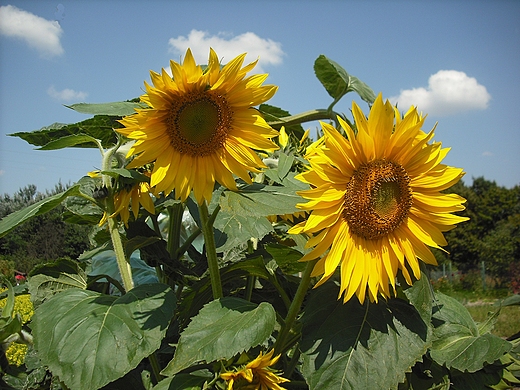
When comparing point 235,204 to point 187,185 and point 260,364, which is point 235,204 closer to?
point 187,185

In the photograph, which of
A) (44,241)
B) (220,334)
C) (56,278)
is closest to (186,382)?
(220,334)

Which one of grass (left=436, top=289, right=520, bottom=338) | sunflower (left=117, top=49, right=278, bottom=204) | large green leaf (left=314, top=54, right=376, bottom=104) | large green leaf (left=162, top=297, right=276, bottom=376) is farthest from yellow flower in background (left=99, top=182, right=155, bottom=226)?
grass (left=436, top=289, right=520, bottom=338)

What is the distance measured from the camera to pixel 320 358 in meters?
1.00

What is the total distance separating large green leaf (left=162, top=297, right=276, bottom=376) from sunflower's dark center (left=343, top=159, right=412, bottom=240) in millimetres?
278

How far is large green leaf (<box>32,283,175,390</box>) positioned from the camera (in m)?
0.92

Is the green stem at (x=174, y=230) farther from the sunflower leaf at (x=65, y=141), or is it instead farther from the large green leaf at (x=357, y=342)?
the large green leaf at (x=357, y=342)

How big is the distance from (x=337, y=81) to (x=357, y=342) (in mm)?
748

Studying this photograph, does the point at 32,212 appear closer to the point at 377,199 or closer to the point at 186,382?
the point at 186,382

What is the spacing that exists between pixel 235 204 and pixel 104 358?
0.39 metres

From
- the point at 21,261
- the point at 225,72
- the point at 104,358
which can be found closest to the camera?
the point at 104,358

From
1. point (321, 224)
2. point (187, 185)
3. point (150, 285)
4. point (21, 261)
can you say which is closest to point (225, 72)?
point (187, 185)

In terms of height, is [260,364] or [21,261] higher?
[260,364]

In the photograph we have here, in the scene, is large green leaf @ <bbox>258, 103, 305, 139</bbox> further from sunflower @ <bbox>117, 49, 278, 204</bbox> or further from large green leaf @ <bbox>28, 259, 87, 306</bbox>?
large green leaf @ <bbox>28, 259, 87, 306</bbox>

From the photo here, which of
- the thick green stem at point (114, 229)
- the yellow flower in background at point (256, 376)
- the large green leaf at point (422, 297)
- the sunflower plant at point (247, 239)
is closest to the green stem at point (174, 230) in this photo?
the sunflower plant at point (247, 239)
